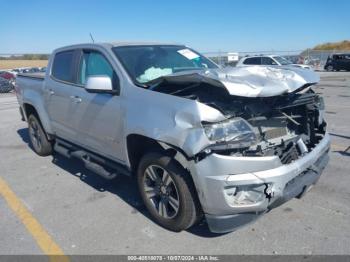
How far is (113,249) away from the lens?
330 cm

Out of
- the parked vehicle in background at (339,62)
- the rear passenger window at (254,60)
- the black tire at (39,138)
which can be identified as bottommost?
the parked vehicle in background at (339,62)

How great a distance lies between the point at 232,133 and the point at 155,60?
1.77m

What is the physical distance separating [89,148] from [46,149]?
214cm

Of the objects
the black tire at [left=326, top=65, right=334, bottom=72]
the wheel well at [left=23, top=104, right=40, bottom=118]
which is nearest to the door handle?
the wheel well at [left=23, top=104, right=40, bottom=118]

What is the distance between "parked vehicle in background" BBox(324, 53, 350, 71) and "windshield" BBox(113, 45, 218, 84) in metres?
31.7

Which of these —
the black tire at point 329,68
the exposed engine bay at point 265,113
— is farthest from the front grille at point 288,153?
the black tire at point 329,68

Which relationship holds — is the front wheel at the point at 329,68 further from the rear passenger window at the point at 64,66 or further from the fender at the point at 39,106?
the rear passenger window at the point at 64,66

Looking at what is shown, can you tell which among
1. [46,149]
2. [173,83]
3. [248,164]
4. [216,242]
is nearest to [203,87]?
[173,83]

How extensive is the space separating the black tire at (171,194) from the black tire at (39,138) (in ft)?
10.6

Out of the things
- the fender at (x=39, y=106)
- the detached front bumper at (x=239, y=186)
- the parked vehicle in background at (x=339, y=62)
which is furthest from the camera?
the parked vehicle in background at (x=339, y=62)

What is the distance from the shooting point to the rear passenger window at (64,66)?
→ 200 inches

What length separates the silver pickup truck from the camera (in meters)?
2.93

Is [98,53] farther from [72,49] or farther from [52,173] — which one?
[52,173]

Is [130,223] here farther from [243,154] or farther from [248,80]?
[248,80]
